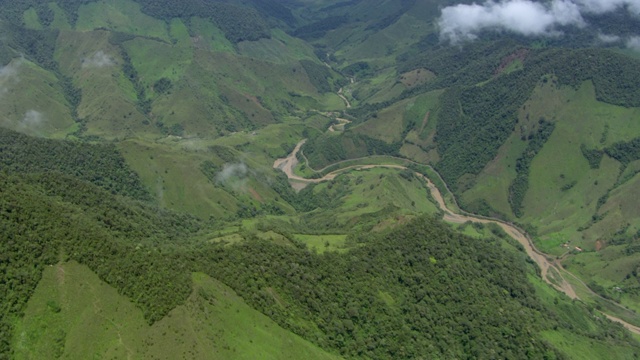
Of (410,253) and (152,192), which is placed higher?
(410,253)

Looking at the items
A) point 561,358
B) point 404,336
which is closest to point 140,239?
point 404,336

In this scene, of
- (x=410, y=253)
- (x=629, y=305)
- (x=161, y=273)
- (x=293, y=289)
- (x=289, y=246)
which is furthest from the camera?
(x=629, y=305)

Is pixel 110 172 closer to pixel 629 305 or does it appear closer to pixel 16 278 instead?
pixel 16 278

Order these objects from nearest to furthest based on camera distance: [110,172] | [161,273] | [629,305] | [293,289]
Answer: [161,273], [293,289], [629,305], [110,172]

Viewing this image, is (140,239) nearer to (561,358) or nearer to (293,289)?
(293,289)

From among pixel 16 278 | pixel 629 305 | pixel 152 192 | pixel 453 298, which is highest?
pixel 16 278

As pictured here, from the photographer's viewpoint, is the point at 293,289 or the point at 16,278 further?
the point at 293,289
